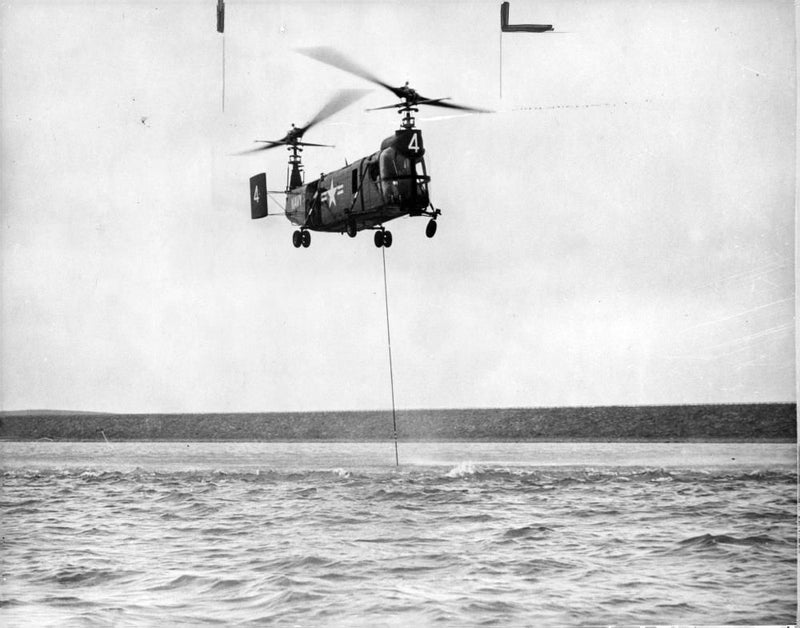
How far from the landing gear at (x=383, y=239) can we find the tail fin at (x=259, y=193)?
2.62 m

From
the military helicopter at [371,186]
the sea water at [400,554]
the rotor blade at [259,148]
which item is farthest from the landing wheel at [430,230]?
the sea water at [400,554]

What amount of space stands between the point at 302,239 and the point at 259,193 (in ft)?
5.06

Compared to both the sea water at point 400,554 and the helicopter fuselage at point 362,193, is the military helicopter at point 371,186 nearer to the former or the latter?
the helicopter fuselage at point 362,193

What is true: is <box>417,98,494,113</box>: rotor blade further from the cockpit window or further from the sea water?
the sea water

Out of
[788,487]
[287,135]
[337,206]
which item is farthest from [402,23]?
[788,487]

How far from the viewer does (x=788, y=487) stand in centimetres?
2158

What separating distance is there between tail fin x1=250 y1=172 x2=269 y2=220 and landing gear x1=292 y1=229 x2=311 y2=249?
4.12 feet

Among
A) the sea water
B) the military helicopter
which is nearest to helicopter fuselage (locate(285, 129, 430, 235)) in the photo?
the military helicopter

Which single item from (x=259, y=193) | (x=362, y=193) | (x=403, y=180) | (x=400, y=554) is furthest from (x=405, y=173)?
(x=400, y=554)

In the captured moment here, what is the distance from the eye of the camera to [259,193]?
18734 millimetres

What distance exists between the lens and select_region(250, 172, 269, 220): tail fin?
18.6m

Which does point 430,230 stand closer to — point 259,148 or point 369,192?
point 369,192

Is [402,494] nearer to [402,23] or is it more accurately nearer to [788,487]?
[788,487]

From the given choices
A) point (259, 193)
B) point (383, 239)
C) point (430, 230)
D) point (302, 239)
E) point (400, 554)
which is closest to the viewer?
point (400, 554)
